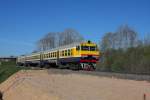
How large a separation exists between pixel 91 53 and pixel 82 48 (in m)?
1.27

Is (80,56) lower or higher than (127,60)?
higher

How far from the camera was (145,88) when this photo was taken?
1638 cm

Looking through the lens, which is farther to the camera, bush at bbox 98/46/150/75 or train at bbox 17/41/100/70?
bush at bbox 98/46/150/75

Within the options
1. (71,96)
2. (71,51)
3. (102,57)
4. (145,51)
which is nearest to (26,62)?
(102,57)

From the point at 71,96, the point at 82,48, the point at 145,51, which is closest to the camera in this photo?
the point at 71,96

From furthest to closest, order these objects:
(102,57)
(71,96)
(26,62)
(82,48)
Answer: (26,62), (102,57), (82,48), (71,96)

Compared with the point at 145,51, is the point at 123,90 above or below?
below

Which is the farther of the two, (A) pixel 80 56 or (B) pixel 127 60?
(B) pixel 127 60

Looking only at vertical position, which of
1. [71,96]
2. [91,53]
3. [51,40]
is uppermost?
[51,40]

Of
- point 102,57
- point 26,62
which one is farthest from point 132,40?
point 26,62

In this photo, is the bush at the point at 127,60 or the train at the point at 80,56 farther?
the bush at the point at 127,60

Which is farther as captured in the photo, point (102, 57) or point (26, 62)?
point (26, 62)

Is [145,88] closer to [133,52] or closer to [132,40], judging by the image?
[133,52]

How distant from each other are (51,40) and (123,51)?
4274 centimetres
